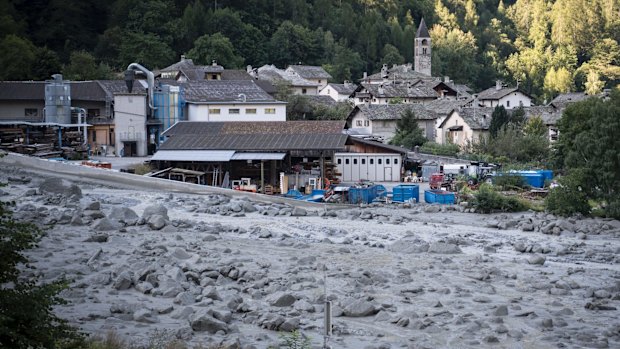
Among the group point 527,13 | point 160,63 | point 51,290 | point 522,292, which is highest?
point 527,13

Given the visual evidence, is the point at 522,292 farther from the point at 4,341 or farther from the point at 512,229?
the point at 4,341

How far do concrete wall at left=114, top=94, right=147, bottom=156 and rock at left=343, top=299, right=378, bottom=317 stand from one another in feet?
98.2

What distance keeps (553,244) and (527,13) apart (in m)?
96.4

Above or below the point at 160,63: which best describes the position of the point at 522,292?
below

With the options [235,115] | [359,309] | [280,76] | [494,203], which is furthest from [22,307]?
[280,76]

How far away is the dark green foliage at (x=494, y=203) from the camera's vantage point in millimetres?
35594

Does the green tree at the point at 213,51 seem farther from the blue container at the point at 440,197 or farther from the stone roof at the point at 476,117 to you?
the blue container at the point at 440,197

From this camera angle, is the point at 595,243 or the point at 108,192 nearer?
the point at 595,243

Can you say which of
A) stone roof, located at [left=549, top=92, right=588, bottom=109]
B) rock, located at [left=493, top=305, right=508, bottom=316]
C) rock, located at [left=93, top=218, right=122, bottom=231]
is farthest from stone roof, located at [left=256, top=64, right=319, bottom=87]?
rock, located at [left=493, top=305, right=508, bottom=316]

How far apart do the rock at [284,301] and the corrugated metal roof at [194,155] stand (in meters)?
20.4

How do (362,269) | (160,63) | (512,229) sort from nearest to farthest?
(362,269) → (512,229) → (160,63)

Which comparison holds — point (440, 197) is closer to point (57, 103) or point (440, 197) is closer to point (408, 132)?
point (408, 132)

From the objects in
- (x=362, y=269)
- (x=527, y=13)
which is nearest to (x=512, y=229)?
(x=362, y=269)

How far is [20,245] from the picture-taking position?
12.1 meters
